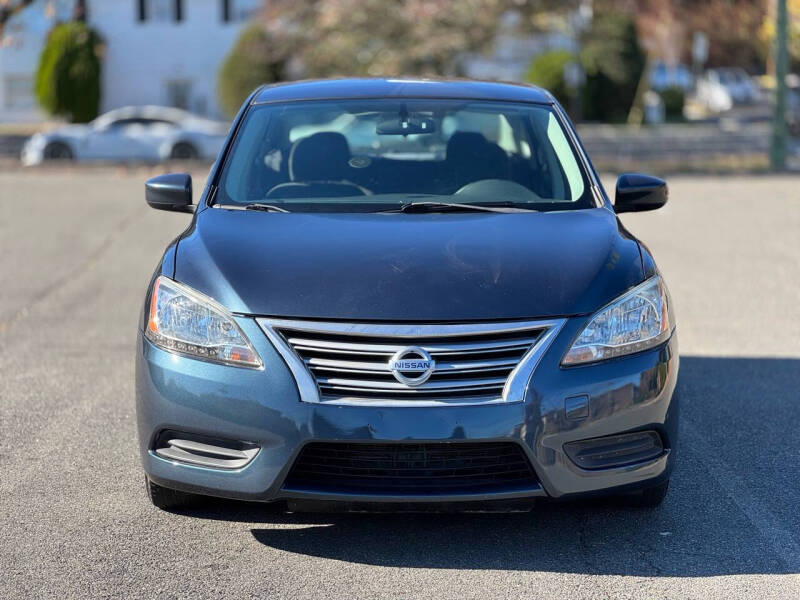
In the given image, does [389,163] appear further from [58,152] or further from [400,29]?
[400,29]

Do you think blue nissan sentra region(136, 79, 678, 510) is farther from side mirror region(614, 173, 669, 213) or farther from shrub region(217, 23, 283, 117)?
shrub region(217, 23, 283, 117)

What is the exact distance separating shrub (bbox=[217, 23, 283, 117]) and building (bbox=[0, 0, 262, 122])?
4368mm

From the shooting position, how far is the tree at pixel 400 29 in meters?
28.2

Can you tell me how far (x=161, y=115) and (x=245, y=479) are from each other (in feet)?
84.4

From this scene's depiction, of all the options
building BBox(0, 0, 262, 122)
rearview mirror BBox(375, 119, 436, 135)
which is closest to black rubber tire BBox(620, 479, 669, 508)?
rearview mirror BBox(375, 119, 436, 135)

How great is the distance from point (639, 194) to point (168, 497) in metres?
2.48

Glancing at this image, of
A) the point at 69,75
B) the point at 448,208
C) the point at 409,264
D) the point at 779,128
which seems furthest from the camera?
the point at 69,75

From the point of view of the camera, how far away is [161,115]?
2905 cm

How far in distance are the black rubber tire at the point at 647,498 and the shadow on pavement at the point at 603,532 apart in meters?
0.04

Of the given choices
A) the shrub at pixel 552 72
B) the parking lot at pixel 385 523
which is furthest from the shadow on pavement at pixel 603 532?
the shrub at pixel 552 72

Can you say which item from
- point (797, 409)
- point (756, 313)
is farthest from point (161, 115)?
point (797, 409)

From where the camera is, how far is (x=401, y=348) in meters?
4.19

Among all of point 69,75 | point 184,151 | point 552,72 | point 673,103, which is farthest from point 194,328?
point 673,103

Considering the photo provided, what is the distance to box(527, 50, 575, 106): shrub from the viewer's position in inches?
1368
